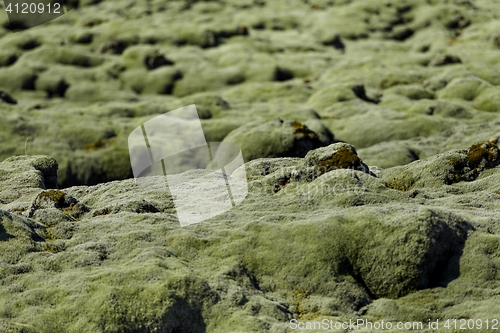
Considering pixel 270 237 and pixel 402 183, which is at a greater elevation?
pixel 270 237

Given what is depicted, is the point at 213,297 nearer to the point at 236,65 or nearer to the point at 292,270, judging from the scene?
the point at 292,270

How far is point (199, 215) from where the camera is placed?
28.2 meters

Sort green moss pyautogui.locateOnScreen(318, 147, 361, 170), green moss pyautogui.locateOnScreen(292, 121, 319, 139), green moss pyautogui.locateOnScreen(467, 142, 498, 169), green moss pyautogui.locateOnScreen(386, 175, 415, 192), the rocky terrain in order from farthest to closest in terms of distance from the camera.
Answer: green moss pyautogui.locateOnScreen(292, 121, 319, 139) < green moss pyautogui.locateOnScreen(467, 142, 498, 169) < green moss pyautogui.locateOnScreen(386, 175, 415, 192) < green moss pyautogui.locateOnScreen(318, 147, 361, 170) < the rocky terrain

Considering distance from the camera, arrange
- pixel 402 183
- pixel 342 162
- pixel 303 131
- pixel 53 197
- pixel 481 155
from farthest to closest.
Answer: pixel 303 131, pixel 481 155, pixel 402 183, pixel 342 162, pixel 53 197

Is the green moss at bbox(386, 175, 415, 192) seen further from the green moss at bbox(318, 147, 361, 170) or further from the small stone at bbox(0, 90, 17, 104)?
the small stone at bbox(0, 90, 17, 104)

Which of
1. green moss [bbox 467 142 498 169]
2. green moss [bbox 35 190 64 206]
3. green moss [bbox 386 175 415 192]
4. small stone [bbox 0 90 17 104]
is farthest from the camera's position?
small stone [bbox 0 90 17 104]

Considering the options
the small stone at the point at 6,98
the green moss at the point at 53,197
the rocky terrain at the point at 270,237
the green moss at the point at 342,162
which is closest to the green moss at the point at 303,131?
the rocky terrain at the point at 270,237

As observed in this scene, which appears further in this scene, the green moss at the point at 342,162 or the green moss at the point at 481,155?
the green moss at the point at 481,155

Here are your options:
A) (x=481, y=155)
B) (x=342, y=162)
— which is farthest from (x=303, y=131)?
(x=342, y=162)

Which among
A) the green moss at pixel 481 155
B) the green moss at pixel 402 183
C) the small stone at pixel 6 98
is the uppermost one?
the green moss at pixel 481 155

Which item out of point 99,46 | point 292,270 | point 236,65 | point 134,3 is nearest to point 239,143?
point 292,270

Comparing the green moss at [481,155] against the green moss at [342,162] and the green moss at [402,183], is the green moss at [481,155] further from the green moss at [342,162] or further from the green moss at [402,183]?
the green moss at [342,162]

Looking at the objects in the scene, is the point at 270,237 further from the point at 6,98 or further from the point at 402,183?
the point at 6,98

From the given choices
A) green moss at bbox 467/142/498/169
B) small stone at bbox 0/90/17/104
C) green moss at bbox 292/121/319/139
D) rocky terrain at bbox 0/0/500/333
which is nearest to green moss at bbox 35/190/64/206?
rocky terrain at bbox 0/0/500/333
